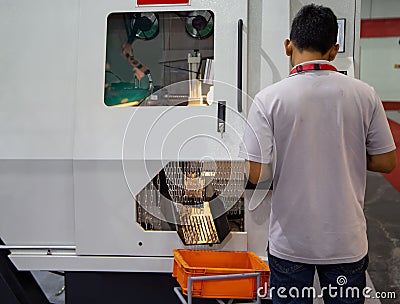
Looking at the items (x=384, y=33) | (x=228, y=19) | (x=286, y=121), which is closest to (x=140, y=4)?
(x=228, y=19)

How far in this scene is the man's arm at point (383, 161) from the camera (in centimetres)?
154

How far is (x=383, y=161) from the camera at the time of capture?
155cm

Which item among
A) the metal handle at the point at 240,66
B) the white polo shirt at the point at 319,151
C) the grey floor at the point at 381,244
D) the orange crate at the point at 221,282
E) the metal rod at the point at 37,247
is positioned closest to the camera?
the white polo shirt at the point at 319,151

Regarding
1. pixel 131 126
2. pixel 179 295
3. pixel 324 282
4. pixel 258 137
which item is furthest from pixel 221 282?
pixel 131 126

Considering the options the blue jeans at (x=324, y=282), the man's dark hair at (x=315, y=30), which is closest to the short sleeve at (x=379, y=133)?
the man's dark hair at (x=315, y=30)

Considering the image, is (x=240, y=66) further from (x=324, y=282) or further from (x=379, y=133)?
(x=324, y=282)

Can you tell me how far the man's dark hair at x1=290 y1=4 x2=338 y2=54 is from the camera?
59.0 inches

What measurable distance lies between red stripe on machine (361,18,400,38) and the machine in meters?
5.98

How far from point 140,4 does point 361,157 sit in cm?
113

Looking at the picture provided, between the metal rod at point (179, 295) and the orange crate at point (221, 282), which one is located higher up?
the orange crate at point (221, 282)

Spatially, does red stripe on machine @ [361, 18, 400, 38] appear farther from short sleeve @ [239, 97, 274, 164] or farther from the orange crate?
short sleeve @ [239, 97, 274, 164]

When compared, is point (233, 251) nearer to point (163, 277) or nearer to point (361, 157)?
point (163, 277)

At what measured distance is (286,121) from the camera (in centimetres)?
149

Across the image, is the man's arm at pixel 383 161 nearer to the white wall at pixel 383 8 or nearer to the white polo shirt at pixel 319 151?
the white polo shirt at pixel 319 151
